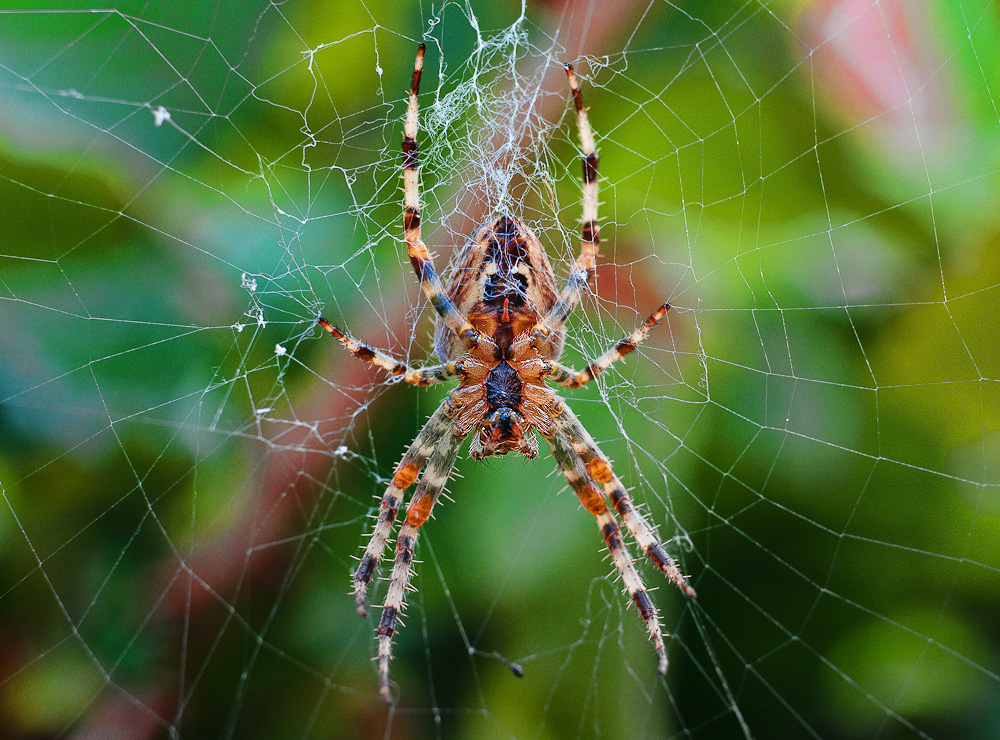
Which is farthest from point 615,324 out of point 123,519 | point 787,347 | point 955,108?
point 123,519

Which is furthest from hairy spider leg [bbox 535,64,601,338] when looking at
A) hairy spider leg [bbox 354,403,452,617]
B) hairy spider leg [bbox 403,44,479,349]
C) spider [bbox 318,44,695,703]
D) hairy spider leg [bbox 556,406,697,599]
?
hairy spider leg [bbox 354,403,452,617]

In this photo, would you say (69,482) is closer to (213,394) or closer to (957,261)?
(213,394)

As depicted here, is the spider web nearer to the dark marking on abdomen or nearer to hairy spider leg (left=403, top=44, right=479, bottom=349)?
hairy spider leg (left=403, top=44, right=479, bottom=349)

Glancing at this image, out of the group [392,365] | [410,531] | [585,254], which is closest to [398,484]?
[410,531]

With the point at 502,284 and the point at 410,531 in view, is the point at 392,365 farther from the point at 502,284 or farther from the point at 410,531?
the point at 410,531

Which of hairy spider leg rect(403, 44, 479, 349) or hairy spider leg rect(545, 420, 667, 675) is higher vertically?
hairy spider leg rect(403, 44, 479, 349)

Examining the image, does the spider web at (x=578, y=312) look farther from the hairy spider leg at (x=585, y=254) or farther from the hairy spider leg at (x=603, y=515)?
the hairy spider leg at (x=585, y=254)

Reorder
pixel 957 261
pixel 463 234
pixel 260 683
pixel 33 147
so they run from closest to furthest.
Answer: pixel 33 147, pixel 957 261, pixel 463 234, pixel 260 683
